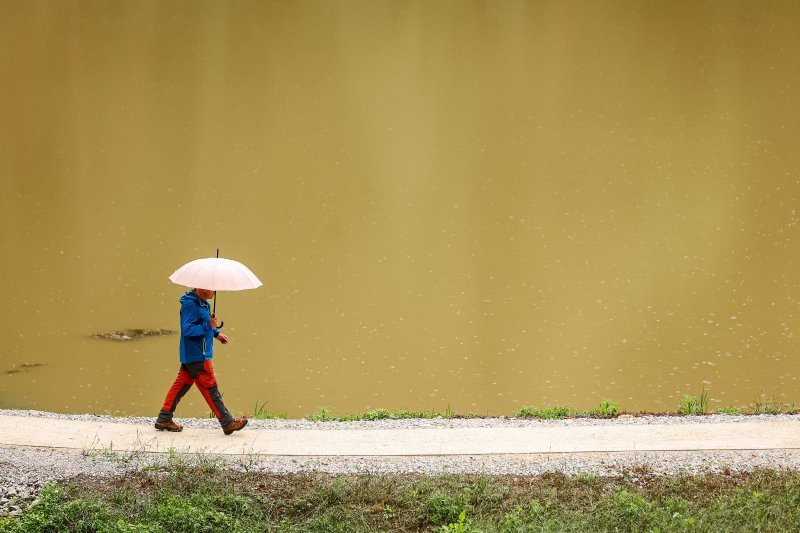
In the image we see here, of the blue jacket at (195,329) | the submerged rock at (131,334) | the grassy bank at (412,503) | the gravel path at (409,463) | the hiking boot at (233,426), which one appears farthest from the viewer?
the submerged rock at (131,334)

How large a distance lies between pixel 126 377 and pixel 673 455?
7165mm

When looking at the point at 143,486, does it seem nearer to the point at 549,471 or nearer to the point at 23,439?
the point at 23,439

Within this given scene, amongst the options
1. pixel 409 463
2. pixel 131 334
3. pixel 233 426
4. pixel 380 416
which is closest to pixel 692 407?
pixel 380 416

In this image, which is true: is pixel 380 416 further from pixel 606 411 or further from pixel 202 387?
pixel 606 411

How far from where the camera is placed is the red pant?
901cm

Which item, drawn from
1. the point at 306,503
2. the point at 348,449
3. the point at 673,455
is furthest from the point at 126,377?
the point at 673,455

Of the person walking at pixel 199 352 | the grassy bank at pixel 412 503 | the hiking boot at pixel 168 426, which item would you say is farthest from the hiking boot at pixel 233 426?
the grassy bank at pixel 412 503

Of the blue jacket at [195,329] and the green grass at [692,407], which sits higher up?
the blue jacket at [195,329]

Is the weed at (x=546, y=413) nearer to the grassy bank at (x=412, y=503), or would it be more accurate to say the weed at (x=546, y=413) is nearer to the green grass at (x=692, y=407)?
the green grass at (x=692, y=407)

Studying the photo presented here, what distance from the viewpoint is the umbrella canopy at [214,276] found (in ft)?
28.8

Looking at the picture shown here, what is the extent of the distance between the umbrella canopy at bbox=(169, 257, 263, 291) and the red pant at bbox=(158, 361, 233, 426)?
0.75 m

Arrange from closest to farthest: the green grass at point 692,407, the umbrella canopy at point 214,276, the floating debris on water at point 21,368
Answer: the umbrella canopy at point 214,276, the green grass at point 692,407, the floating debris on water at point 21,368

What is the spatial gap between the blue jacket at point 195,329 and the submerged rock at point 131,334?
5.43 metres

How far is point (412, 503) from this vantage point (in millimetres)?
7605
